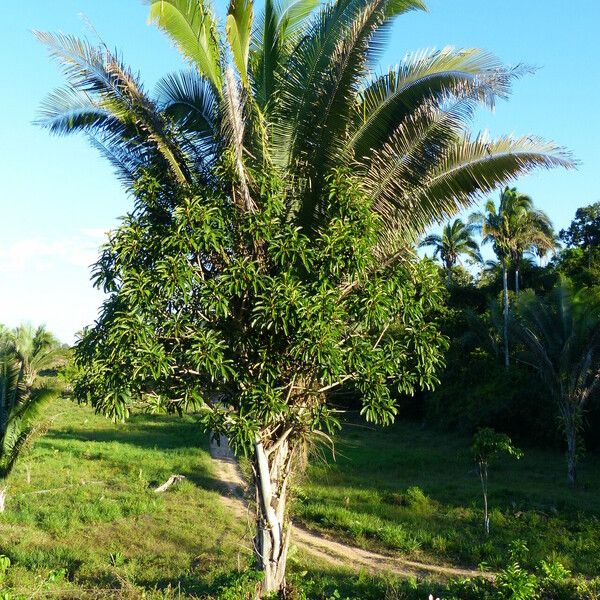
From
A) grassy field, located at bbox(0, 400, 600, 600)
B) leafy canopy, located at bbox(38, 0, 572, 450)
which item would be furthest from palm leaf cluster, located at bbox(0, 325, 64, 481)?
leafy canopy, located at bbox(38, 0, 572, 450)

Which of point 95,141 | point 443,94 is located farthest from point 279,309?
point 95,141

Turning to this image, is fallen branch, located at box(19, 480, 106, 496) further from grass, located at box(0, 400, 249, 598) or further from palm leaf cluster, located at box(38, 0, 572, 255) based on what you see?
palm leaf cluster, located at box(38, 0, 572, 255)

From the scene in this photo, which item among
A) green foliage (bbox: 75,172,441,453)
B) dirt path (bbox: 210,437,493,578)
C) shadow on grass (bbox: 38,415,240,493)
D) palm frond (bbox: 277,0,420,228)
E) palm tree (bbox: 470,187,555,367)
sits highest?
palm tree (bbox: 470,187,555,367)

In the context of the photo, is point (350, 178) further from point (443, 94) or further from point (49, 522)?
point (49, 522)

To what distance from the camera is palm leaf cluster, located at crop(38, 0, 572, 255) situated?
746 cm

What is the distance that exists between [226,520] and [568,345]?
11.3 m

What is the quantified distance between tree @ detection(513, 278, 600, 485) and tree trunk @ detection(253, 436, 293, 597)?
558 inches

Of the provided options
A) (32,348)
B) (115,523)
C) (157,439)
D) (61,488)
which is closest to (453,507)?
(115,523)

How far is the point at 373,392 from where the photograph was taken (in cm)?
751

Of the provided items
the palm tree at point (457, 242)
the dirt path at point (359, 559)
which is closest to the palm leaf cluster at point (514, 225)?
the palm tree at point (457, 242)

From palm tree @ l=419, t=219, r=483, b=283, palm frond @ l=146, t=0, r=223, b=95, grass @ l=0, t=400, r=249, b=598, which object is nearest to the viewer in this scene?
palm frond @ l=146, t=0, r=223, b=95

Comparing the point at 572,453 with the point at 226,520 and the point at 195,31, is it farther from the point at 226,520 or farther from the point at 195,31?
the point at 195,31

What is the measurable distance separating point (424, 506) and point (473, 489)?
2.48 meters

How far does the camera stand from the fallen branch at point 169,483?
61.4ft
